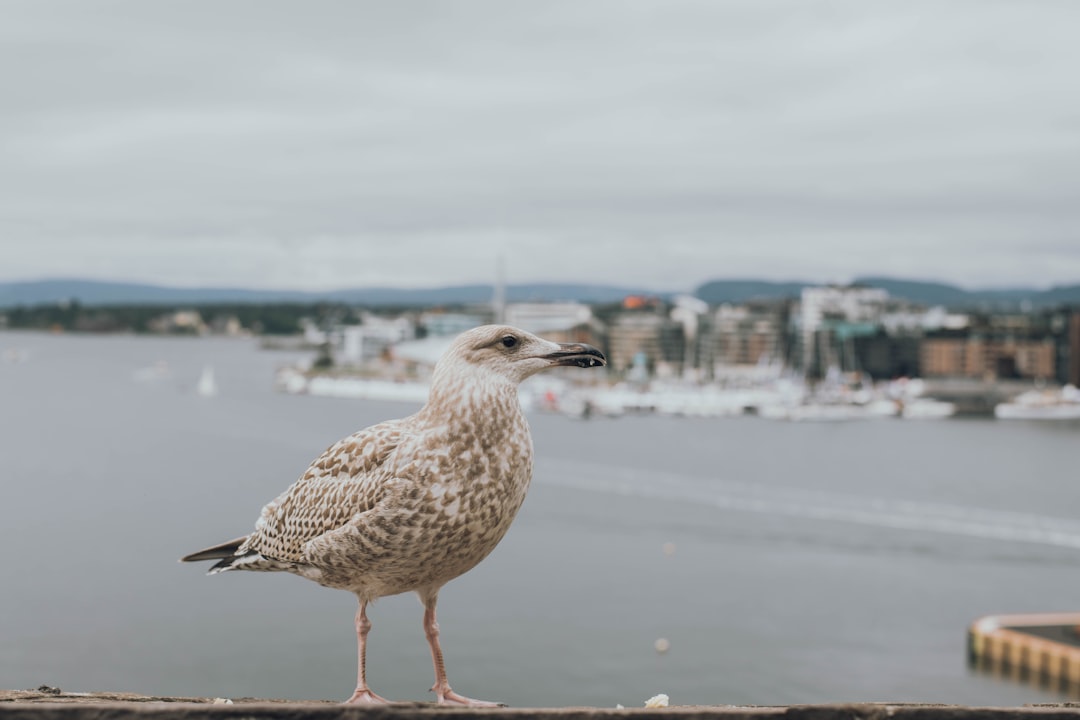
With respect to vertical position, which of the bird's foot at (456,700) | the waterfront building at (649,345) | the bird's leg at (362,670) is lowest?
the waterfront building at (649,345)

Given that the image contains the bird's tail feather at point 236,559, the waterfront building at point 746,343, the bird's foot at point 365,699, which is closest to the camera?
the bird's foot at point 365,699

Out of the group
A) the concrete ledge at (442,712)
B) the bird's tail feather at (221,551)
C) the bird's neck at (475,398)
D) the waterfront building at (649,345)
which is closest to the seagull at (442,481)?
the bird's neck at (475,398)

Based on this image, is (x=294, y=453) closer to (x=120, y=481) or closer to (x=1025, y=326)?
(x=120, y=481)

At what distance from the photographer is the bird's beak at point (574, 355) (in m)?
1.72

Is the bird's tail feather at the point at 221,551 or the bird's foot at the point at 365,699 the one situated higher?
the bird's tail feather at the point at 221,551

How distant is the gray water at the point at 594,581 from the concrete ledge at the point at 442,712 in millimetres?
13621

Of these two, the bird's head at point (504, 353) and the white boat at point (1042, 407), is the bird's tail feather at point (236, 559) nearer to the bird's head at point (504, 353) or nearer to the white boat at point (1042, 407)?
the bird's head at point (504, 353)

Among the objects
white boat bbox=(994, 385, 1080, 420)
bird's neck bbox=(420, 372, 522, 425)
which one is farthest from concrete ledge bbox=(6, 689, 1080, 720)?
white boat bbox=(994, 385, 1080, 420)

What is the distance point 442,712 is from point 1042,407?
75042mm

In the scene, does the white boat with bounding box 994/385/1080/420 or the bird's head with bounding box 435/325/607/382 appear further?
the white boat with bounding box 994/385/1080/420

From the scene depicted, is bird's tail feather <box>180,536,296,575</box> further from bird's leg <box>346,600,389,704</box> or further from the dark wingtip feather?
bird's leg <box>346,600,389,704</box>

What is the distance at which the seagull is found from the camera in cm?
168

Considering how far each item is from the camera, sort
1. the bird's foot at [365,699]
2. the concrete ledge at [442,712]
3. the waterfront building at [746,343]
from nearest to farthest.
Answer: the concrete ledge at [442,712], the bird's foot at [365,699], the waterfront building at [746,343]

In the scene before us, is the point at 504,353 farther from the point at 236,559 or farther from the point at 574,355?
the point at 236,559
